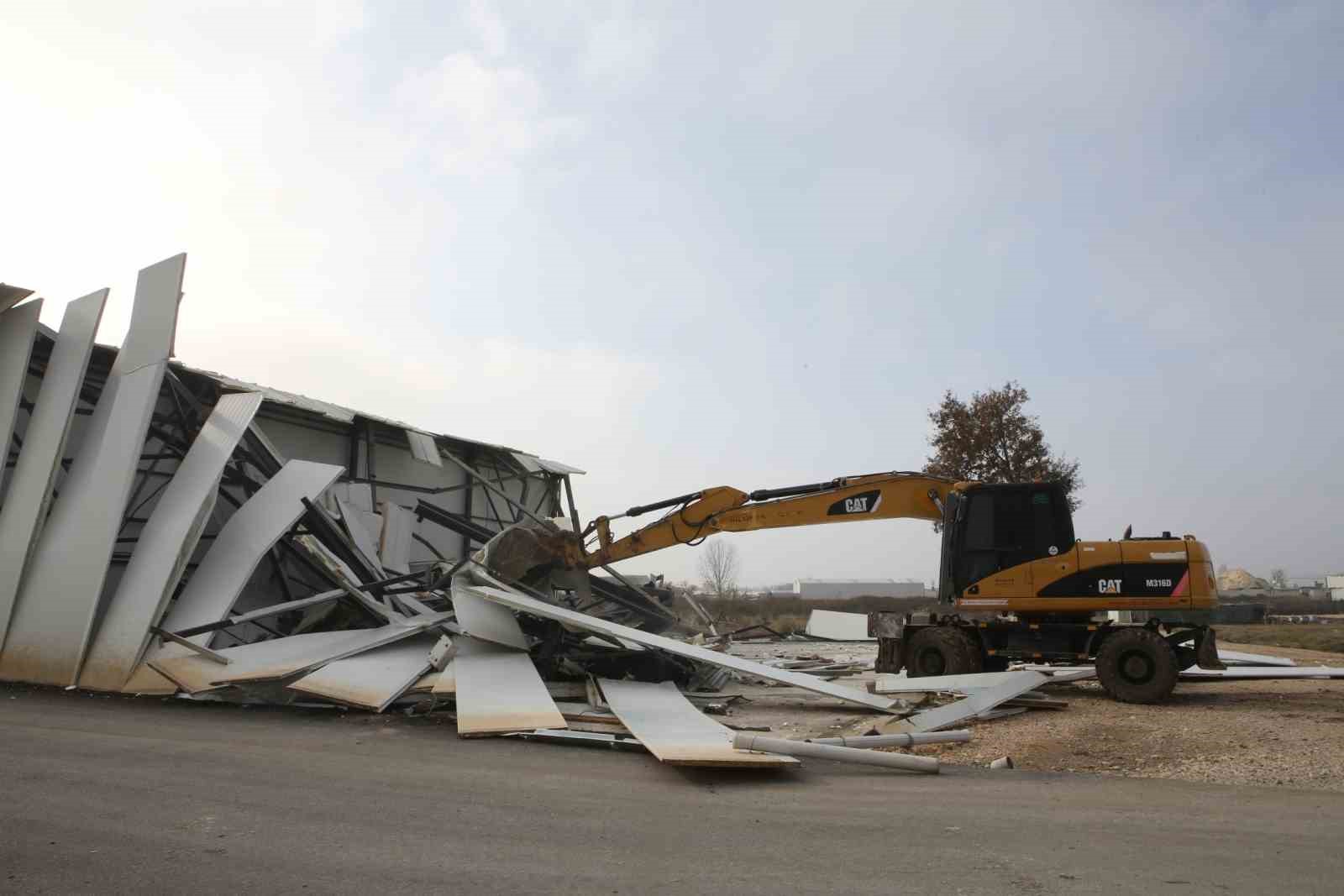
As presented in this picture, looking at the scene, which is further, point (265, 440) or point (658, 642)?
point (265, 440)

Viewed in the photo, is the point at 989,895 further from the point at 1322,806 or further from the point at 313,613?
the point at 313,613

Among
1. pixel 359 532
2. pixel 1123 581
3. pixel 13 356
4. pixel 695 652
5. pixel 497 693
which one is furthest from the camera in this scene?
pixel 359 532

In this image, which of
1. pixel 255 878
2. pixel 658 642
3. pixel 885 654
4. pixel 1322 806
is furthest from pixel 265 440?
pixel 1322 806

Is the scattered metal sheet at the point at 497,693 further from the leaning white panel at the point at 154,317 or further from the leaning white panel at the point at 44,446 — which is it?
the leaning white panel at the point at 154,317

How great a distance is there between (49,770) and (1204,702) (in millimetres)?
12294

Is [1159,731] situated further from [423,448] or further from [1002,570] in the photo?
[423,448]

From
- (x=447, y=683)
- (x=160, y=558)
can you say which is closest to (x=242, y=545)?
(x=160, y=558)

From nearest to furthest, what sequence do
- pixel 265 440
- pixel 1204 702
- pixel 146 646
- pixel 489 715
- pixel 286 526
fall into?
1. pixel 489 715
2. pixel 146 646
3. pixel 1204 702
4. pixel 286 526
5. pixel 265 440

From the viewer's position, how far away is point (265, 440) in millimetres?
14312

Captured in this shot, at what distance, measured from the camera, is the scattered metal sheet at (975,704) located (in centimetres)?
895

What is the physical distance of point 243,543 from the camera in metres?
12.1

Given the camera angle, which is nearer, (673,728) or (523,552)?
(673,728)

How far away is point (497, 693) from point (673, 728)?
2.06m

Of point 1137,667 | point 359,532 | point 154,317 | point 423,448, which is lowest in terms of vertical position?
point 1137,667
